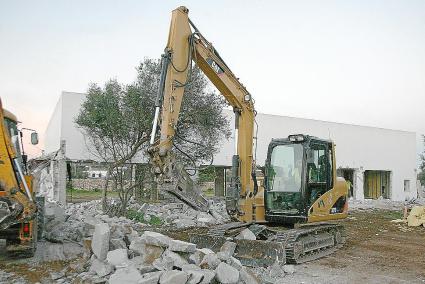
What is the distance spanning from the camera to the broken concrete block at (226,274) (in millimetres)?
7379

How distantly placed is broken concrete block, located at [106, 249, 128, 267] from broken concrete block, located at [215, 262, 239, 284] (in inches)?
64.6

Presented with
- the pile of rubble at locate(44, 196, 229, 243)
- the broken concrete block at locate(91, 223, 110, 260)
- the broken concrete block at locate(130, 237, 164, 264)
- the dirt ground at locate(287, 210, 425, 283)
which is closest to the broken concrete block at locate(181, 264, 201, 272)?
the broken concrete block at locate(130, 237, 164, 264)

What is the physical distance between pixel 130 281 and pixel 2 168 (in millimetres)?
4070

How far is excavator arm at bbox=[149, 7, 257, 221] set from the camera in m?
8.62

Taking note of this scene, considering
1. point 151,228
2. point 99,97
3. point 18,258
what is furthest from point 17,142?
point 99,97

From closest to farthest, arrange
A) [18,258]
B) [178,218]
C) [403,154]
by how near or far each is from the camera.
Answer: [18,258], [178,218], [403,154]

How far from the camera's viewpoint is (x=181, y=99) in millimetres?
9352

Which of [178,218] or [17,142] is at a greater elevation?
[17,142]

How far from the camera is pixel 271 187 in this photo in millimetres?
10797

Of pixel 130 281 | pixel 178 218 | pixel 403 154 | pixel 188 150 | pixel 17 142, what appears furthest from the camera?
pixel 403 154

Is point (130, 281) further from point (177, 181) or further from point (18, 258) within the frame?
point (18, 258)

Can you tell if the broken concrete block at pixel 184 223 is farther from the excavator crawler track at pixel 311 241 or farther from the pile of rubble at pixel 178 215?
the excavator crawler track at pixel 311 241

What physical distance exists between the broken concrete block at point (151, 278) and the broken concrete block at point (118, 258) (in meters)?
0.85

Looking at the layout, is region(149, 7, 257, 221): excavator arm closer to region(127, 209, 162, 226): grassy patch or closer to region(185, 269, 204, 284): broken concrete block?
region(185, 269, 204, 284): broken concrete block
